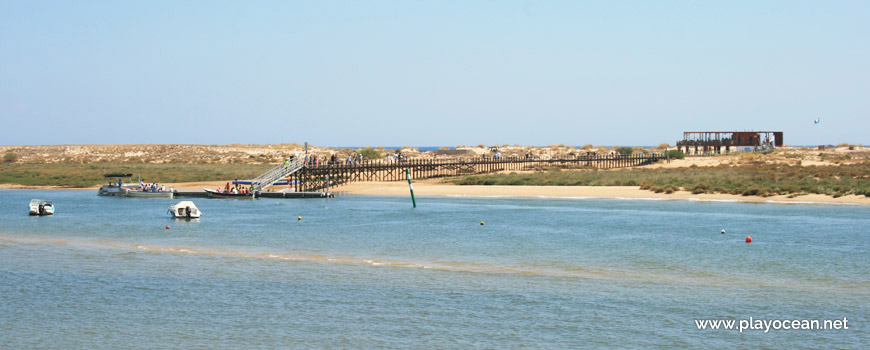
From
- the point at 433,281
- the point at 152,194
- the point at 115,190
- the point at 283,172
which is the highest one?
the point at 283,172

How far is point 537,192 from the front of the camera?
6097 centimetres

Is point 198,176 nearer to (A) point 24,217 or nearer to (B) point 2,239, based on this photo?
(A) point 24,217

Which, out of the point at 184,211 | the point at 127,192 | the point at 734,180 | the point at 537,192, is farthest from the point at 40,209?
the point at 734,180

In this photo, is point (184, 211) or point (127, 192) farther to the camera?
point (127, 192)

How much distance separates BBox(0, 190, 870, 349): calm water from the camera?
17.7 meters

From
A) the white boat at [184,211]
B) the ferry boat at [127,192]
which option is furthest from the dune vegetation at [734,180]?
the white boat at [184,211]

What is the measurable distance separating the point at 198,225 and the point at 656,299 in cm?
2733

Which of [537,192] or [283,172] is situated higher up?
[283,172]

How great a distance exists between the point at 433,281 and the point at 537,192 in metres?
38.1

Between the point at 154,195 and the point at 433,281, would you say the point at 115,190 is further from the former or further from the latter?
the point at 433,281

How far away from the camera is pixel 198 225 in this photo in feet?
135

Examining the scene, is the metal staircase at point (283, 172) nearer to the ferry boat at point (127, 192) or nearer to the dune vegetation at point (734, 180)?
the ferry boat at point (127, 192)

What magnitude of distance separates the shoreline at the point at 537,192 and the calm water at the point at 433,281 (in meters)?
7.30

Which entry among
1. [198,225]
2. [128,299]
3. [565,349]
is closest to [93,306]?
[128,299]
